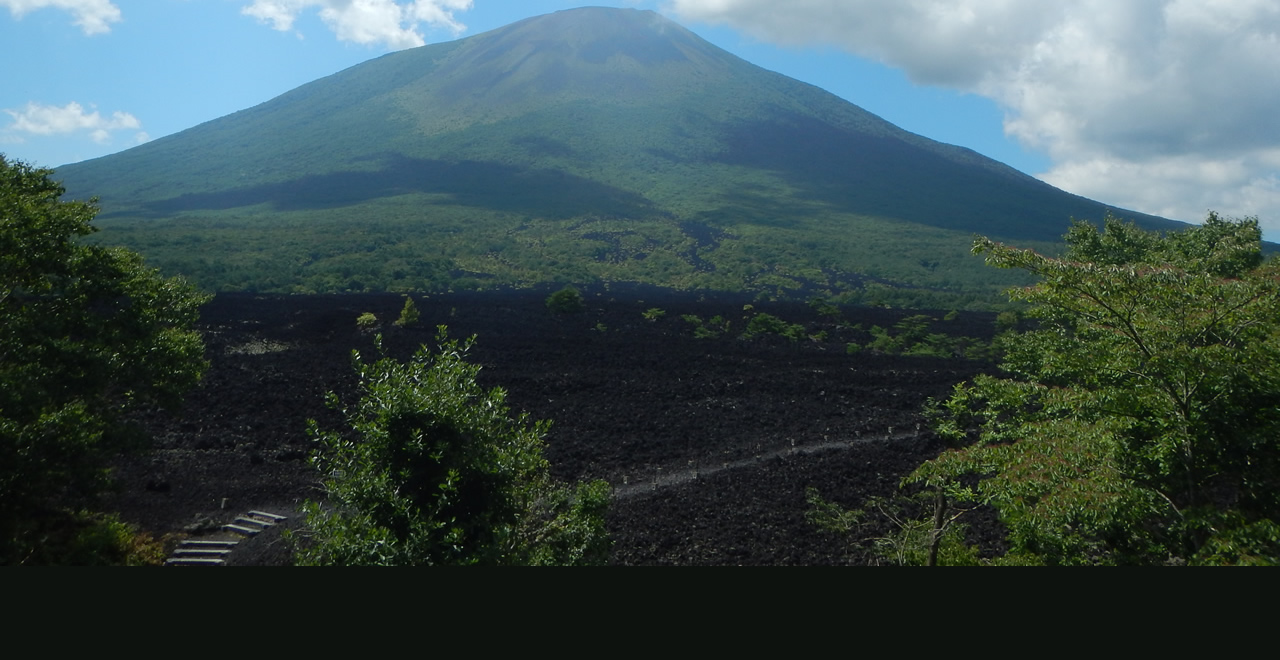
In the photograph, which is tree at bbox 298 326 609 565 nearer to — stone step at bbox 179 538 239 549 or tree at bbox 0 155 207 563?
tree at bbox 0 155 207 563

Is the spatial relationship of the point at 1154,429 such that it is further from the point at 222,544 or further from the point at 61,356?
the point at 61,356

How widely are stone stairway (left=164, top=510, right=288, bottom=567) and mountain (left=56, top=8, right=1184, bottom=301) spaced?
3195 cm

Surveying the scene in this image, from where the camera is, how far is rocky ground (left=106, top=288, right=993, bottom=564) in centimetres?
1015

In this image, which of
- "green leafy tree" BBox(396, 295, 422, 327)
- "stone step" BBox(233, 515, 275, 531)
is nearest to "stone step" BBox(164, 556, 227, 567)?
"stone step" BBox(233, 515, 275, 531)

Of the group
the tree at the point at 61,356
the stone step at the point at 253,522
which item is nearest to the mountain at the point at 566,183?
the stone step at the point at 253,522

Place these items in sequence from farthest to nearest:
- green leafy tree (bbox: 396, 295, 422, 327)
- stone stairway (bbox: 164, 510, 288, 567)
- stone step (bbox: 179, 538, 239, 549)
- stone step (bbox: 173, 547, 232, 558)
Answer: green leafy tree (bbox: 396, 295, 422, 327) < stone step (bbox: 179, 538, 239, 549) < stone step (bbox: 173, 547, 232, 558) < stone stairway (bbox: 164, 510, 288, 567)

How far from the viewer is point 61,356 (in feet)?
25.5

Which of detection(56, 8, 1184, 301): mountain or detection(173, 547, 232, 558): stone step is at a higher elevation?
detection(56, 8, 1184, 301): mountain

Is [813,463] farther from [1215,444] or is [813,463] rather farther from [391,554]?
[391,554]

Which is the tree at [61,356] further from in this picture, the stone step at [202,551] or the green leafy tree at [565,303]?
the green leafy tree at [565,303]

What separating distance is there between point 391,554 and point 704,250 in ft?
189

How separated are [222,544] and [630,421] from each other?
302 inches

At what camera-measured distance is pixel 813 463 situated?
42.1 ft

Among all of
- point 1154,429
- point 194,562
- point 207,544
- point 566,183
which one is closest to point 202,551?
point 207,544
